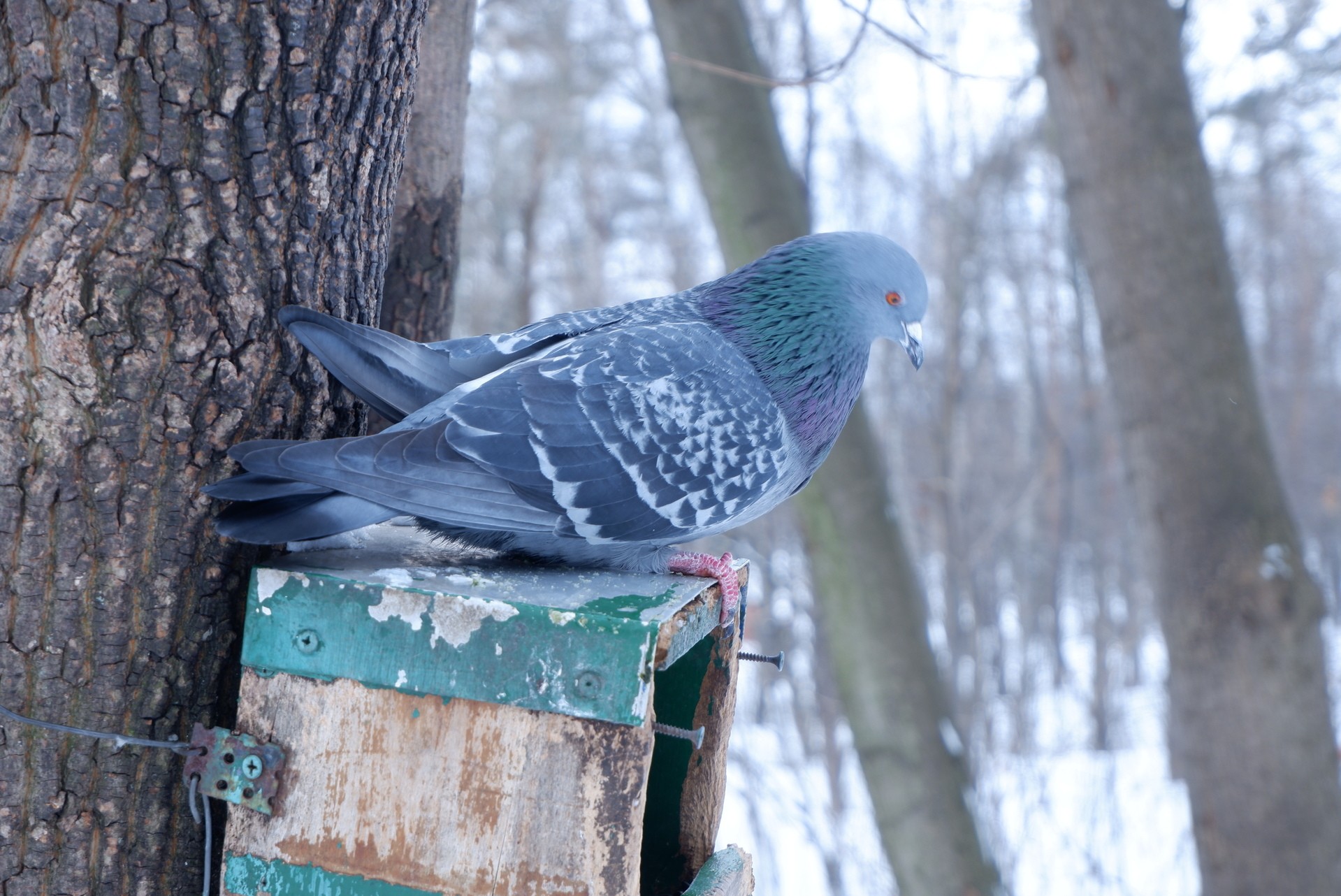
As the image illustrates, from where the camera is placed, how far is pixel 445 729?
146 centimetres

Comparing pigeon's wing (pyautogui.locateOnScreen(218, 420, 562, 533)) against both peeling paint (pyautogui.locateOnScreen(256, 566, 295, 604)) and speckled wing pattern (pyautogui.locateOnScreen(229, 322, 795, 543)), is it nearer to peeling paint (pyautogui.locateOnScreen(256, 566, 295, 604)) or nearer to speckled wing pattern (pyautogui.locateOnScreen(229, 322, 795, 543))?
speckled wing pattern (pyautogui.locateOnScreen(229, 322, 795, 543))

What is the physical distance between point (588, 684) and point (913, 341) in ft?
4.00

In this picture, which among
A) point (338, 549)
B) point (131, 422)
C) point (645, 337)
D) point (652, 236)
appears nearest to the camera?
point (131, 422)

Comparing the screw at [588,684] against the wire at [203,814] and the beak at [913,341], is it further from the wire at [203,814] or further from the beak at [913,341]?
the beak at [913,341]

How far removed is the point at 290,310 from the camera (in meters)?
1.53

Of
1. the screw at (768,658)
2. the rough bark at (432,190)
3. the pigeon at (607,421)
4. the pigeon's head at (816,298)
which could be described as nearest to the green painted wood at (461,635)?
the pigeon at (607,421)

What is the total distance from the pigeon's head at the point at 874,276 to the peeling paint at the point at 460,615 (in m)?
1.05

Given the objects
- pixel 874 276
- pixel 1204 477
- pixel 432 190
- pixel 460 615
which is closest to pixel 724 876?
pixel 460 615

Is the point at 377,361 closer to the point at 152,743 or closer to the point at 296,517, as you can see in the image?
the point at 296,517

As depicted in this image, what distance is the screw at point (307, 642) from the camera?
57.5 inches

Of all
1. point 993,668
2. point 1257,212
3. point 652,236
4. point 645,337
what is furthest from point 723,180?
point 1257,212

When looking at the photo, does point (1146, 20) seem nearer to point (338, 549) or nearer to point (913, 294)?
point (913, 294)

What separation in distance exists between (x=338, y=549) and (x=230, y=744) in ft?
1.15

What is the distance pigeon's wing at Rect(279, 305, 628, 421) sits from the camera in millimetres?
1568
